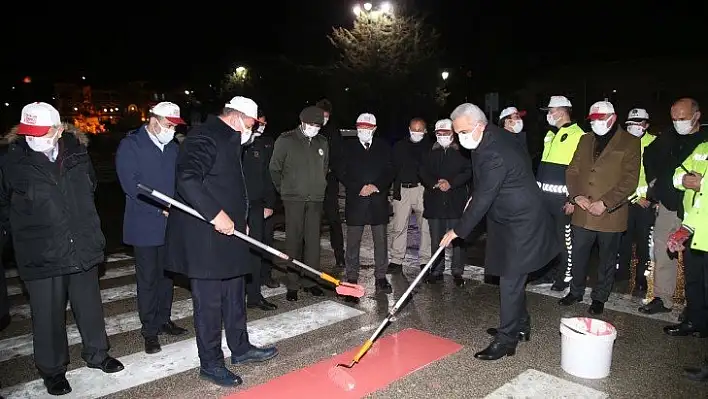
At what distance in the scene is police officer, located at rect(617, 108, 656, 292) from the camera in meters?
6.89

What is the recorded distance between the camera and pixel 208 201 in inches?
165

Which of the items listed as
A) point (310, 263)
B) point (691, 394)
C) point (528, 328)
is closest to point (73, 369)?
point (310, 263)

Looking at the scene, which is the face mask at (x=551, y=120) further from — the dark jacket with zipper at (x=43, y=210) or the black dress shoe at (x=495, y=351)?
the dark jacket with zipper at (x=43, y=210)

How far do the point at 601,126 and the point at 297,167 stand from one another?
11.5ft

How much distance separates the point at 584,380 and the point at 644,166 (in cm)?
342

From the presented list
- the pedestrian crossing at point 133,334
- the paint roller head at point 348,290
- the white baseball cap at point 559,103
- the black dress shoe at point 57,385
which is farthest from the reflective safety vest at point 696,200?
the black dress shoe at point 57,385

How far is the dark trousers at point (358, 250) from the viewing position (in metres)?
7.15

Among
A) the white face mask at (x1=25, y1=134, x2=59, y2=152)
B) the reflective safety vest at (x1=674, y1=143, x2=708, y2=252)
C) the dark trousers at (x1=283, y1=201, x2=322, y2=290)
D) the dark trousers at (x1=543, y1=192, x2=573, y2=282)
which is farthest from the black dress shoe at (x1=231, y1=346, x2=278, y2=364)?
the reflective safety vest at (x1=674, y1=143, x2=708, y2=252)

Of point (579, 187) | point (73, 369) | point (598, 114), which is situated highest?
point (598, 114)

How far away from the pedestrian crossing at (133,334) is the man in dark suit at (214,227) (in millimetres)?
481

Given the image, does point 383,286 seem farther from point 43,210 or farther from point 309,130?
point 43,210

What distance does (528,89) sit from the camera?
113 feet

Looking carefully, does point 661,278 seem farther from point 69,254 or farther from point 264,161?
point 69,254

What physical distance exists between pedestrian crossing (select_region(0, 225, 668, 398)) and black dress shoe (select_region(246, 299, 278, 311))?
16 centimetres
